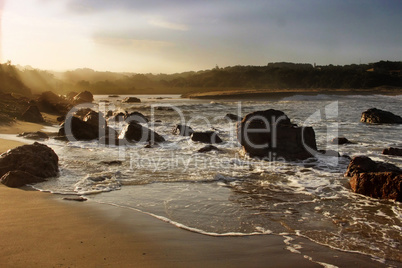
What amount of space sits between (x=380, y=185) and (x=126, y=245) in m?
4.19

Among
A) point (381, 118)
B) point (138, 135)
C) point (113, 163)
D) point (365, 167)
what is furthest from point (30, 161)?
point (381, 118)

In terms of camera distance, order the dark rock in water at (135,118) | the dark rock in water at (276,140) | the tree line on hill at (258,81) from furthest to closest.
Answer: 1. the tree line on hill at (258,81)
2. the dark rock in water at (135,118)
3. the dark rock in water at (276,140)

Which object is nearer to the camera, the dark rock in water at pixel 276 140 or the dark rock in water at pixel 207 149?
the dark rock in water at pixel 276 140

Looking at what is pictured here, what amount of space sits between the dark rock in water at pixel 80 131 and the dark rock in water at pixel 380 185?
360 inches

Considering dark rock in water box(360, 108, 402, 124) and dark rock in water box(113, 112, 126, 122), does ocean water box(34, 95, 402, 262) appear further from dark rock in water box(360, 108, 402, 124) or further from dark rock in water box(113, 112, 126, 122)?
dark rock in water box(113, 112, 126, 122)

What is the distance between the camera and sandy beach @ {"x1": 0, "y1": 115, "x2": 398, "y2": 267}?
3520 mm

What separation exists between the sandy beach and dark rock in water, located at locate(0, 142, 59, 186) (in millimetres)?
1837

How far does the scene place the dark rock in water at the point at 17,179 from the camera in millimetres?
6078

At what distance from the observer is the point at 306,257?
3768 millimetres

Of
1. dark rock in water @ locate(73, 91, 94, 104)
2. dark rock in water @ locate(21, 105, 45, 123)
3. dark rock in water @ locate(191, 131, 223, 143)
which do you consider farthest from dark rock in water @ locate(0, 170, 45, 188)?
dark rock in water @ locate(73, 91, 94, 104)

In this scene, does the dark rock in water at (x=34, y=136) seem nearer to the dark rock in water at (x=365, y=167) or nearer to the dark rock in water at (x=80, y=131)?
the dark rock in water at (x=80, y=131)

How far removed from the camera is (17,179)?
6145mm

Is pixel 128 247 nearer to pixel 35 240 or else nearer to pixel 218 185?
pixel 35 240

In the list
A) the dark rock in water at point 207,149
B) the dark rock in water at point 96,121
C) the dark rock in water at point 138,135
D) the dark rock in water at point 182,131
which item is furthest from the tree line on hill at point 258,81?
the dark rock in water at point 207,149
